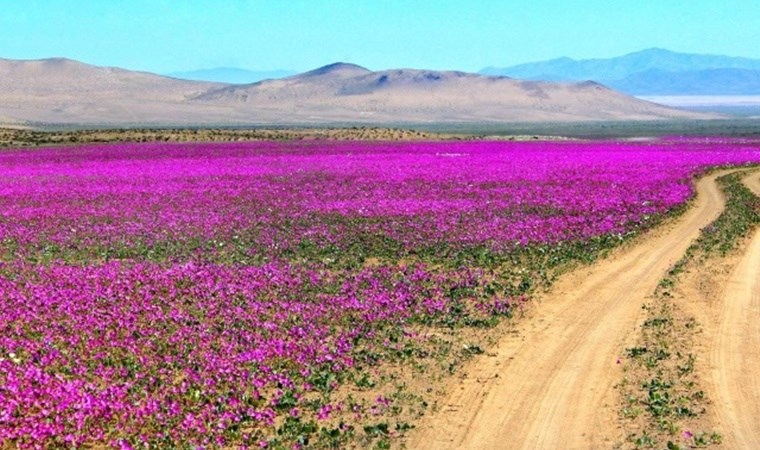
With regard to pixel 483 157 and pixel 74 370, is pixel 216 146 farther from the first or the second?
pixel 74 370

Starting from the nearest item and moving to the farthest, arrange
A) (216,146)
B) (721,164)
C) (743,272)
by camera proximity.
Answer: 1. (743,272)
2. (721,164)
3. (216,146)

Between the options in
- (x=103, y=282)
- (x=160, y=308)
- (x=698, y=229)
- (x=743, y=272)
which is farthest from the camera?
(x=698, y=229)

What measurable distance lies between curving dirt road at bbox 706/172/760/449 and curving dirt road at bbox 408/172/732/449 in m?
1.28

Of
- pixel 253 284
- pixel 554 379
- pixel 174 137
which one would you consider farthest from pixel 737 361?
pixel 174 137

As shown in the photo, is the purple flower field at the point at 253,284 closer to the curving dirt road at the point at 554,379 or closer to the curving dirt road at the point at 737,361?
the curving dirt road at the point at 554,379

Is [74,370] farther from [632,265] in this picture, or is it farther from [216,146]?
[216,146]

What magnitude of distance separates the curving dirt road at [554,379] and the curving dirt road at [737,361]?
4.20 ft

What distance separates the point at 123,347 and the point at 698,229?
18.1 meters

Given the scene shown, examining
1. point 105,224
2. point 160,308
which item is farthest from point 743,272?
point 105,224

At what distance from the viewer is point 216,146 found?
78125 mm

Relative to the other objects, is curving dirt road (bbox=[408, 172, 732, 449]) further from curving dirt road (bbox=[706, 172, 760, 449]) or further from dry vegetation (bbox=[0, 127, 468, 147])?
dry vegetation (bbox=[0, 127, 468, 147])

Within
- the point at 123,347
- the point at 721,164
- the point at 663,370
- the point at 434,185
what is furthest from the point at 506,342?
the point at 721,164

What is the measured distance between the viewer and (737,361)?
1347 centimetres

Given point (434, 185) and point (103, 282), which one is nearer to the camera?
point (103, 282)
